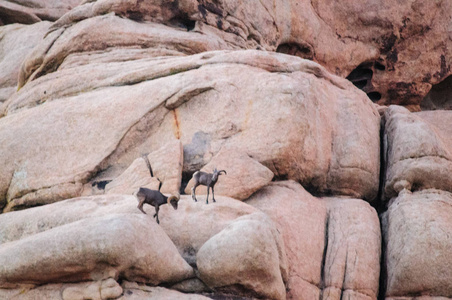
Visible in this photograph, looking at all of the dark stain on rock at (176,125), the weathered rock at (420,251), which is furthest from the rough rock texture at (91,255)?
the dark stain on rock at (176,125)

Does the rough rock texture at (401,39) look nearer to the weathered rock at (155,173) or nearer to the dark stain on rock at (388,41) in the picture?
the dark stain on rock at (388,41)

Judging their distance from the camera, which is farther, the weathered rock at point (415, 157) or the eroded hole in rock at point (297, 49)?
the eroded hole in rock at point (297, 49)

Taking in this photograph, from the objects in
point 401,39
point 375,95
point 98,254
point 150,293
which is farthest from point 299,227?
point 401,39

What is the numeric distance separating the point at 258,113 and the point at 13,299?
6.35 metres

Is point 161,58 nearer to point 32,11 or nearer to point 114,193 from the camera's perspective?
point 114,193

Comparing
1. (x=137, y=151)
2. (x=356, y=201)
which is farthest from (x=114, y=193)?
(x=356, y=201)

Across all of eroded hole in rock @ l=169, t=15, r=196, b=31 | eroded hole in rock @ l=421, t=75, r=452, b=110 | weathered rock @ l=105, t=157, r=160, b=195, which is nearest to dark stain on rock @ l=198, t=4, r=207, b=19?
eroded hole in rock @ l=169, t=15, r=196, b=31

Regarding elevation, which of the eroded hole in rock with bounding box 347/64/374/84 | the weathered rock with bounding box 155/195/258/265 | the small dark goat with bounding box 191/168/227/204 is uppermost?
the small dark goat with bounding box 191/168/227/204

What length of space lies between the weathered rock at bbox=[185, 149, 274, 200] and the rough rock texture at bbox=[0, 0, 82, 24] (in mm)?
19376

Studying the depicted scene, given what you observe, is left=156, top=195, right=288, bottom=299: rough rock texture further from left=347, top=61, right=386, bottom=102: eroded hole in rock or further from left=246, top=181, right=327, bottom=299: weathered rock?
left=347, top=61, right=386, bottom=102: eroded hole in rock

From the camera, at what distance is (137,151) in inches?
519

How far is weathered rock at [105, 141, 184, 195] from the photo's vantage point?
11.8 meters

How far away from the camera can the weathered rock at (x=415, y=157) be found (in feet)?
40.5

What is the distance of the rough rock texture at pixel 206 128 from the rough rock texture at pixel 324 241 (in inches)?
35.5
